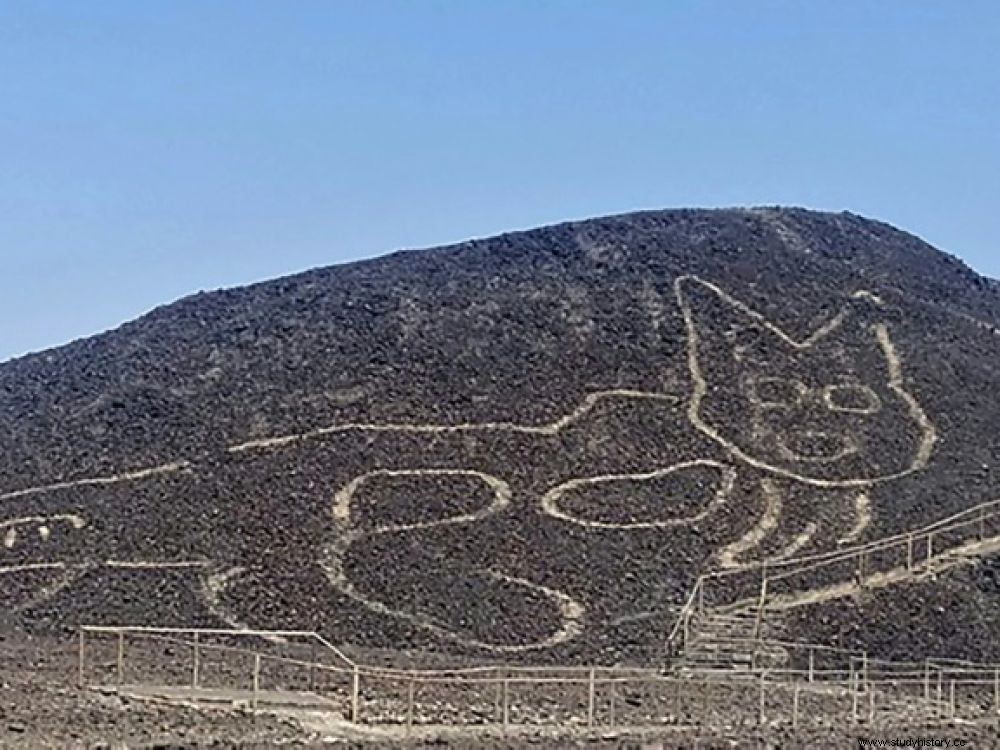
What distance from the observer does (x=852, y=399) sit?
4091cm

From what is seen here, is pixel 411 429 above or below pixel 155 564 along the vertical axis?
above

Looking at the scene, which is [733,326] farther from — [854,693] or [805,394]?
[854,693]

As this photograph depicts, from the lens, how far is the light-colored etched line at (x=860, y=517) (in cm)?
3491

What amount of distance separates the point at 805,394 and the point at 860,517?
5621mm

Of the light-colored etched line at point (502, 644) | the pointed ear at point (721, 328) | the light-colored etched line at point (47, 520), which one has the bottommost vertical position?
the light-colored etched line at point (502, 644)

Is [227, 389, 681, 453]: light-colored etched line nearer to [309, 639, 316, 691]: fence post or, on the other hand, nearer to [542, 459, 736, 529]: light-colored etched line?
[542, 459, 736, 529]: light-colored etched line

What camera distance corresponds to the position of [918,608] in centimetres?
3209

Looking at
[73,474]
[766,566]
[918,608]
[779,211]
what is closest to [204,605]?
[73,474]

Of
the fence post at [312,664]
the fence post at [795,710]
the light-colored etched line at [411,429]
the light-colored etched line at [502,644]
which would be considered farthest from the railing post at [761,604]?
the fence post at [312,664]

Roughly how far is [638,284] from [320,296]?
27.0 ft

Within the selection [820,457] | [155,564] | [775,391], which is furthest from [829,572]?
[155,564]

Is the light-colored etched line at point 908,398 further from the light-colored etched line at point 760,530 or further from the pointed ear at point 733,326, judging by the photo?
the light-colored etched line at point 760,530

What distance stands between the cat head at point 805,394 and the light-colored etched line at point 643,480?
0.93 m

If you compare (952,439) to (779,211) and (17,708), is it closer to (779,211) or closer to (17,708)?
(779,211)
